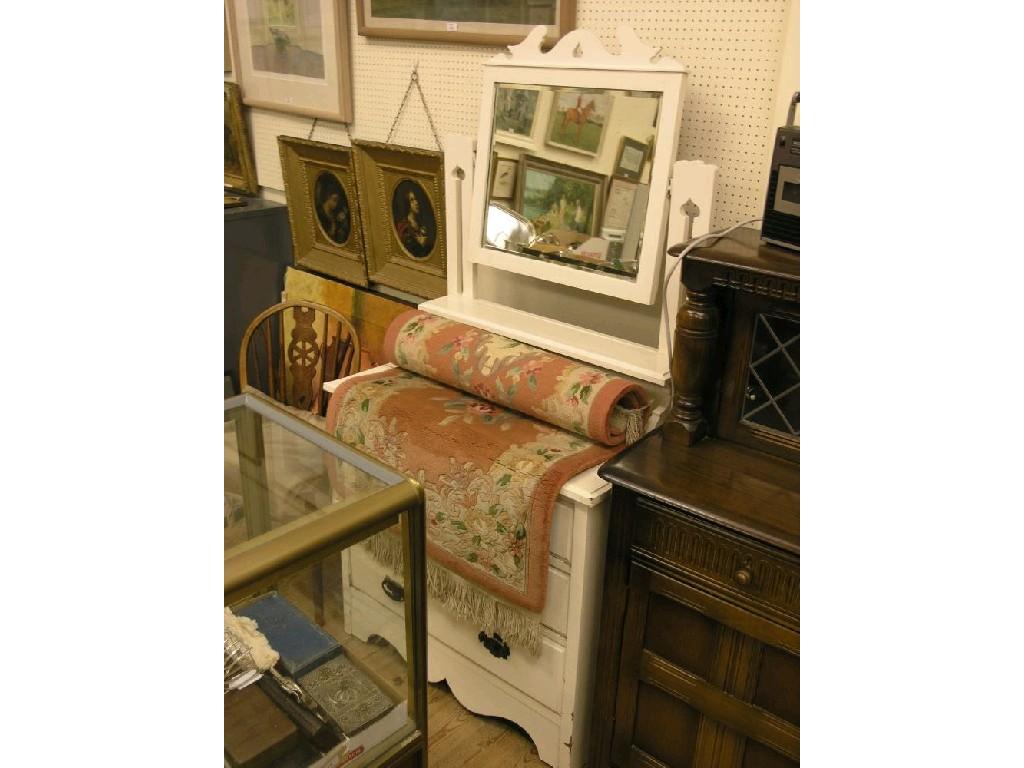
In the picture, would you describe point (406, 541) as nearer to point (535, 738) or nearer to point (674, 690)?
A: point (674, 690)

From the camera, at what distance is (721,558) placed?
4.69 feet

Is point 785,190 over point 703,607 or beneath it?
over

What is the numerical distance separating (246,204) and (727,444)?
2113 millimetres

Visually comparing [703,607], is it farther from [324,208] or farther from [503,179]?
[324,208]

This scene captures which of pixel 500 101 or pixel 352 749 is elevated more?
pixel 500 101

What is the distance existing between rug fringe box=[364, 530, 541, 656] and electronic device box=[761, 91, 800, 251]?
0.95 metres

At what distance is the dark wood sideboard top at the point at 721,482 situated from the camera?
53.1 inches

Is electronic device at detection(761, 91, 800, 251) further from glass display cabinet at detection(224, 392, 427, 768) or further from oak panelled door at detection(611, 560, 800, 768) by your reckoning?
glass display cabinet at detection(224, 392, 427, 768)

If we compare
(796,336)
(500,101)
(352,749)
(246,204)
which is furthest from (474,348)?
(246,204)

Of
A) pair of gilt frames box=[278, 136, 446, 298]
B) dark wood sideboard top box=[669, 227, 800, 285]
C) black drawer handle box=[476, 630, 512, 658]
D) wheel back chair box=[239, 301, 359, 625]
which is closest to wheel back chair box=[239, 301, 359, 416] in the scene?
wheel back chair box=[239, 301, 359, 625]

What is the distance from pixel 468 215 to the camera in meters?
2.09

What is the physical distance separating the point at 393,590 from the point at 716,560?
2.16ft

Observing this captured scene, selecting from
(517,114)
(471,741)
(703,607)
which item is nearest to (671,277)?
(517,114)

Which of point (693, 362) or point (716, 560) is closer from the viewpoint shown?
point (716, 560)
